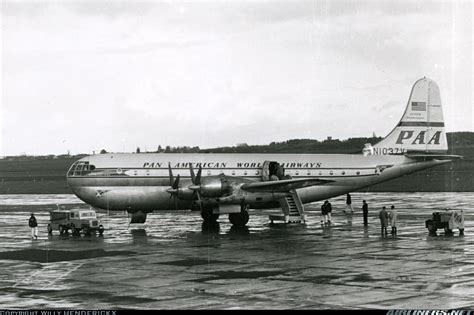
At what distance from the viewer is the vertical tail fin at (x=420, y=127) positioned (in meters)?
47.3

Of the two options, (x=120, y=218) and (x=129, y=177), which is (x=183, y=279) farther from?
(x=120, y=218)

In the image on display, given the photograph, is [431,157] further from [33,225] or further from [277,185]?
[33,225]

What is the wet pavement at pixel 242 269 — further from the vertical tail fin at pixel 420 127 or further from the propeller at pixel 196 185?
the vertical tail fin at pixel 420 127

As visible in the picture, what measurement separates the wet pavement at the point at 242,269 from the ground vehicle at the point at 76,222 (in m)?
0.58

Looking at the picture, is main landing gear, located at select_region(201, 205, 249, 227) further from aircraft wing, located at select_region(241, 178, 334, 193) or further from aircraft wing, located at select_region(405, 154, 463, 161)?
aircraft wing, located at select_region(405, 154, 463, 161)

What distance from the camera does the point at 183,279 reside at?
20.6m

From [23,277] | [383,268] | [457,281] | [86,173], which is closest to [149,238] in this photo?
[86,173]

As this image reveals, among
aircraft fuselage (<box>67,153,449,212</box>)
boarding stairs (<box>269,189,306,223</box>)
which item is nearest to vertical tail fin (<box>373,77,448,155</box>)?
aircraft fuselage (<box>67,153,449,212</box>)

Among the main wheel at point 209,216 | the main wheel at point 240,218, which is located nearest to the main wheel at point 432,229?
the main wheel at point 240,218

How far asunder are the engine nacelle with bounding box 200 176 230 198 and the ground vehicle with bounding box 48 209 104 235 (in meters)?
5.79

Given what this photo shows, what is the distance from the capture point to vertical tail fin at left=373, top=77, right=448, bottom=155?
4734 cm

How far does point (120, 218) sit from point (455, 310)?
36197 mm

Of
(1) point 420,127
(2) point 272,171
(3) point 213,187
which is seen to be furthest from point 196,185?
(1) point 420,127

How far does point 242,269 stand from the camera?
22547 millimetres
